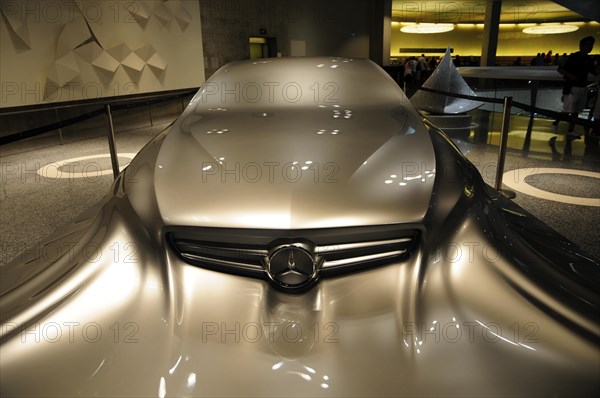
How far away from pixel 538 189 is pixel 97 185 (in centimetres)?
404

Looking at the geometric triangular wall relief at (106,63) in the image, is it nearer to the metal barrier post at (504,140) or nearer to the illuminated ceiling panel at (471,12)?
the metal barrier post at (504,140)

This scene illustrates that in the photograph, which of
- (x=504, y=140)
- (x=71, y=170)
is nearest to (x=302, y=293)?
(x=504, y=140)

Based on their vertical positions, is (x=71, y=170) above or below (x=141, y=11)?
below

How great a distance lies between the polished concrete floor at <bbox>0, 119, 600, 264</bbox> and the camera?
3025 millimetres

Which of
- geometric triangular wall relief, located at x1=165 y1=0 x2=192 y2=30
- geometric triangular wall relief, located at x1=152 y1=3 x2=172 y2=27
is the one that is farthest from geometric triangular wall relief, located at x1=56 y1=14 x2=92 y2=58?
geometric triangular wall relief, located at x1=165 y1=0 x2=192 y2=30

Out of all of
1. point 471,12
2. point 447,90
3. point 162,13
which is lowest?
point 447,90

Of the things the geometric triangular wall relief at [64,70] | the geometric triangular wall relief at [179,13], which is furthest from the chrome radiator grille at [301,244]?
the geometric triangular wall relief at [179,13]

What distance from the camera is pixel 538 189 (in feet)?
12.6

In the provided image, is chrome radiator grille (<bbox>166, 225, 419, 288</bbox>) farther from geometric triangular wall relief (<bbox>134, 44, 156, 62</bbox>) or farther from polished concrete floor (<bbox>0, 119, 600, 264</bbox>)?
geometric triangular wall relief (<bbox>134, 44, 156, 62</bbox>)

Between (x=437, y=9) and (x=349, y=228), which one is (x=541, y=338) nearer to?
(x=349, y=228)

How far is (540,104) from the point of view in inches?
426

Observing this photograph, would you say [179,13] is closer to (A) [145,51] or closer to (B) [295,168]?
(A) [145,51]

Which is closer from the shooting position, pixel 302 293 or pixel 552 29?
pixel 302 293

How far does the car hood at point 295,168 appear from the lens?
1315mm
